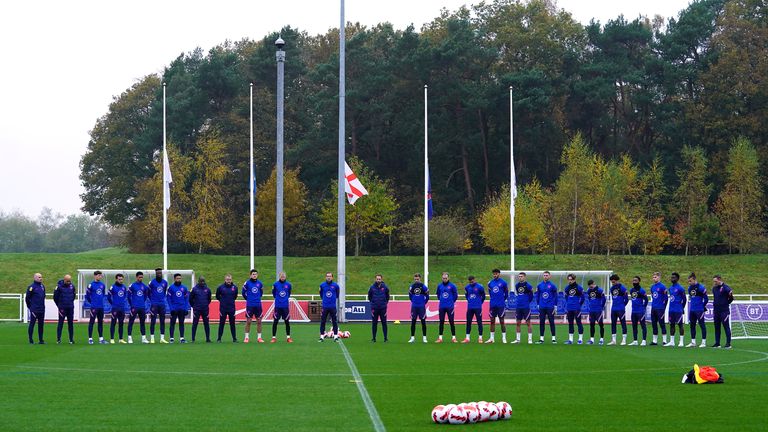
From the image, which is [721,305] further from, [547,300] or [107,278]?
[107,278]

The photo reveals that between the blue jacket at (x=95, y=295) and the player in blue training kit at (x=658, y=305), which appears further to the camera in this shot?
the player in blue training kit at (x=658, y=305)

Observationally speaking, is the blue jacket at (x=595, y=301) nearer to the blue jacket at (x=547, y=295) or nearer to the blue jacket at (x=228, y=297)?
the blue jacket at (x=547, y=295)

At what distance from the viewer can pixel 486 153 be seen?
7756 cm

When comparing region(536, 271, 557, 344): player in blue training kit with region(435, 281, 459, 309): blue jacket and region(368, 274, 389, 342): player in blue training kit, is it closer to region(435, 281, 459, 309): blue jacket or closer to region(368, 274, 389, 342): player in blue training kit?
region(435, 281, 459, 309): blue jacket

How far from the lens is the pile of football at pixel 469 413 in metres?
12.3

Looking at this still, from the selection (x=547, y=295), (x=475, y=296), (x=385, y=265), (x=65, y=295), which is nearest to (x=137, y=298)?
(x=65, y=295)

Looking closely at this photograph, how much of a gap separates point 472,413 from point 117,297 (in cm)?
1814

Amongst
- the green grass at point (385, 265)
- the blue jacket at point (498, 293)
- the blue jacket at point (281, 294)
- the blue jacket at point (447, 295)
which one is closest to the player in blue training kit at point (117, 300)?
the blue jacket at point (281, 294)

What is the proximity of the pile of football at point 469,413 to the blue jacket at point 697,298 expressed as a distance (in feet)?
54.2

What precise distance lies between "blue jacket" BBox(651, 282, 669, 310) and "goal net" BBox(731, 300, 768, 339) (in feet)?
27.4

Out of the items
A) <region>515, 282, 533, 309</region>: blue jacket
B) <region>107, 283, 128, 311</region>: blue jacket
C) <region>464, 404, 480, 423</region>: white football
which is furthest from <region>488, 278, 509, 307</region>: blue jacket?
<region>464, 404, 480, 423</region>: white football

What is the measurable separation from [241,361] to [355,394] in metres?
6.58

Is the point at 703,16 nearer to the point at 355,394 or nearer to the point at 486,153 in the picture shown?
the point at 486,153

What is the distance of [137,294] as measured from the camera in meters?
28.4
